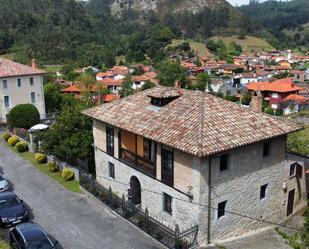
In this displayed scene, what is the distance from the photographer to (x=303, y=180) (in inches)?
1067

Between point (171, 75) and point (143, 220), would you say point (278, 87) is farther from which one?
point (143, 220)

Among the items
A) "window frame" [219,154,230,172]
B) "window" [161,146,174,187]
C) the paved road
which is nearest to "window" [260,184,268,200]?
"window frame" [219,154,230,172]

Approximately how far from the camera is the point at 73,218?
2375 cm

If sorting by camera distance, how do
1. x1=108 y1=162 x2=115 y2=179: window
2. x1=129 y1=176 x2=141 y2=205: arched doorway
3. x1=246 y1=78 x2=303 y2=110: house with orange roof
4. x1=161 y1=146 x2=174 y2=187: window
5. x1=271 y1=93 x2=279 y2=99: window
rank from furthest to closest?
1. x1=271 y1=93 x2=279 y2=99: window
2. x1=246 y1=78 x2=303 y2=110: house with orange roof
3. x1=108 y1=162 x2=115 y2=179: window
4. x1=129 y1=176 x2=141 y2=205: arched doorway
5. x1=161 y1=146 x2=174 y2=187: window

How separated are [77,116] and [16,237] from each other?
1373 centimetres

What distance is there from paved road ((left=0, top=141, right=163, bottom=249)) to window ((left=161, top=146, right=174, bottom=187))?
331 cm

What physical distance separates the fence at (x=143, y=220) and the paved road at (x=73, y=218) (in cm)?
39

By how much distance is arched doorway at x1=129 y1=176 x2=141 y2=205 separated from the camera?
24.9 meters

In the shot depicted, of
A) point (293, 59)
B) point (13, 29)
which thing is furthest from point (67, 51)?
point (293, 59)

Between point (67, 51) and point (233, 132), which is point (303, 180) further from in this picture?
point (67, 51)

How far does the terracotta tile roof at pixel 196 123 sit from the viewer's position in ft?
65.8

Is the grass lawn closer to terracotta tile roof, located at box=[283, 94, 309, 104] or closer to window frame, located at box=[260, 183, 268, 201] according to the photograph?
window frame, located at box=[260, 183, 268, 201]

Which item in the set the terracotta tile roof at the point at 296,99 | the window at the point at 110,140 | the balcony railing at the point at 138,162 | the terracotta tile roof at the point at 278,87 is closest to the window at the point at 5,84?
the window at the point at 110,140

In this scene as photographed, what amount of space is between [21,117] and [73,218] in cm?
2308
